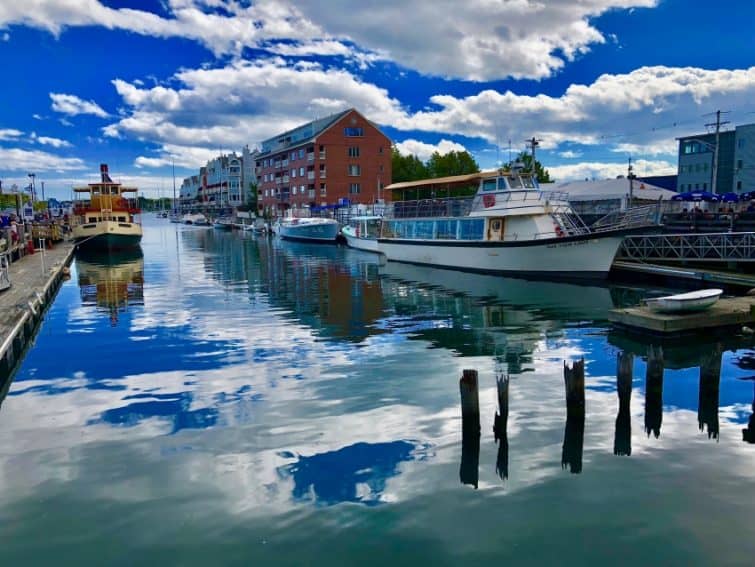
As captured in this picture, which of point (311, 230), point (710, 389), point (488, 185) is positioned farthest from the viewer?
point (311, 230)

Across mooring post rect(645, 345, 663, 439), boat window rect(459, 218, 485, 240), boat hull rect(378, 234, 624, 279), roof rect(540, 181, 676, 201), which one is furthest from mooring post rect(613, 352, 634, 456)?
roof rect(540, 181, 676, 201)

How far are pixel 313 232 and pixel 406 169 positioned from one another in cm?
3333

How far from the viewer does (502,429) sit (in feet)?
32.5

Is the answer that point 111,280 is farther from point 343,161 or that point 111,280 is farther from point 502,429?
point 343,161

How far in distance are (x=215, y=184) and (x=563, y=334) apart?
560 ft

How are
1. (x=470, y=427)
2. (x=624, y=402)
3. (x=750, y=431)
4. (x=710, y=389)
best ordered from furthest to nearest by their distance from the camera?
1. (x=710, y=389)
2. (x=750, y=431)
3. (x=624, y=402)
4. (x=470, y=427)

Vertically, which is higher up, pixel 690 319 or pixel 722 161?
pixel 722 161

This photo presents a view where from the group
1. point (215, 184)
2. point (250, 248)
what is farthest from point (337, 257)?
point (215, 184)

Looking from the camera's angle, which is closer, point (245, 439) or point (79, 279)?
point (245, 439)

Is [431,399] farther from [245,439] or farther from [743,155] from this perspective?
[743,155]

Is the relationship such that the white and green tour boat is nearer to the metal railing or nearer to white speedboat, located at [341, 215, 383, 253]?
white speedboat, located at [341, 215, 383, 253]

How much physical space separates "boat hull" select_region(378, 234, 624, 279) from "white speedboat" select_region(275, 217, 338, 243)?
90.7 ft

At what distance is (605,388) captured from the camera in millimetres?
13258

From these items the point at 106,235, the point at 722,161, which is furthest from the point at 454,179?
the point at 722,161
